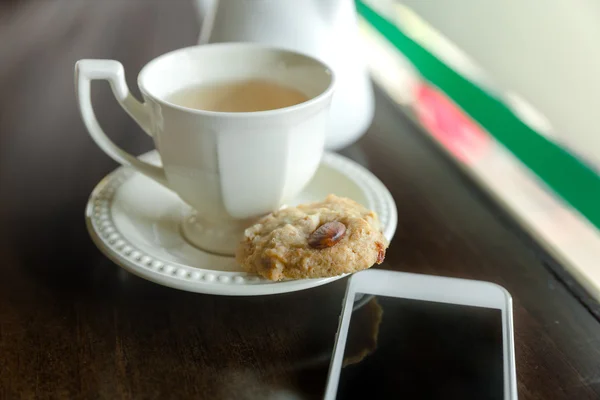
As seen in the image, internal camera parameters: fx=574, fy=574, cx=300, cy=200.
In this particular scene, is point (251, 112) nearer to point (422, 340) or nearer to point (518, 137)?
point (422, 340)

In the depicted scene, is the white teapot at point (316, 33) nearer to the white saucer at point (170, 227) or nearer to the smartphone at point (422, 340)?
the white saucer at point (170, 227)

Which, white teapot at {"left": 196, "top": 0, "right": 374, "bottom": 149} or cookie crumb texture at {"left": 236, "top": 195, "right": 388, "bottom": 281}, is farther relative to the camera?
white teapot at {"left": 196, "top": 0, "right": 374, "bottom": 149}

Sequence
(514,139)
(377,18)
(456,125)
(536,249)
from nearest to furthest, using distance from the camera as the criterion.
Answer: (536,249)
(514,139)
(456,125)
(377,18)

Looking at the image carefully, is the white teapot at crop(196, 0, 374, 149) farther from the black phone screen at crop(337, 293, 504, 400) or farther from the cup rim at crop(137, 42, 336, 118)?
the black phone screen at crop(337, 293, 504, 400)

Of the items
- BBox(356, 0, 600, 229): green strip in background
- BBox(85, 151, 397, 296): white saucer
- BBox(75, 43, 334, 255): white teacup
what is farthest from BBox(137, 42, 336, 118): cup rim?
BBox(356, 0, 600, 229): green strip in background

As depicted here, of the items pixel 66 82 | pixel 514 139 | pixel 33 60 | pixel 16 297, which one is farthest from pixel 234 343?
pixel 33 60

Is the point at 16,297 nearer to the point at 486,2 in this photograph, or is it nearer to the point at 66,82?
the point at 66,82
